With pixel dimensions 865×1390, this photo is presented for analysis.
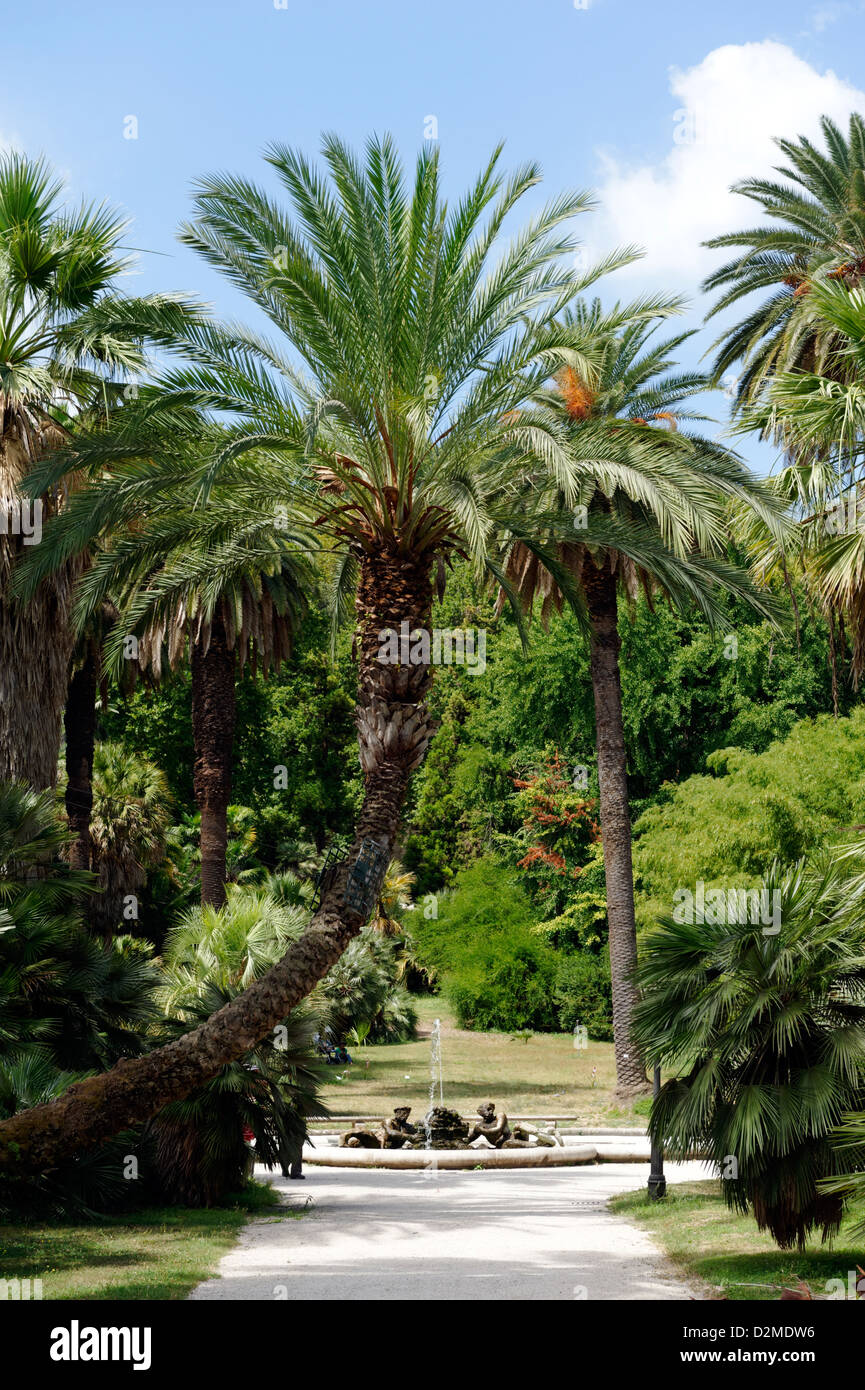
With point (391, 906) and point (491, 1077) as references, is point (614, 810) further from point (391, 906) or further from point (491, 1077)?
point (391, 906)

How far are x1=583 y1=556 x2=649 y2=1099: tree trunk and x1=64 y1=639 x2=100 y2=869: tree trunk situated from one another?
9.60 m

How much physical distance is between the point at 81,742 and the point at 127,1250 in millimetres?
15888

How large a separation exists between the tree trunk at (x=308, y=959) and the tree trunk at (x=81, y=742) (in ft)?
46.5

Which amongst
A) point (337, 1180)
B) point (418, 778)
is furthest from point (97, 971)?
point (418, 778)

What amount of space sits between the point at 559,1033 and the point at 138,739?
16164 millimetres

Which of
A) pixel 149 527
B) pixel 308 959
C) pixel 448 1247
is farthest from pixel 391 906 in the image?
pixel 308 959

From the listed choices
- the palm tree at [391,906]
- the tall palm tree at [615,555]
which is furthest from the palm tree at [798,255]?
the palm tree at [391,906]

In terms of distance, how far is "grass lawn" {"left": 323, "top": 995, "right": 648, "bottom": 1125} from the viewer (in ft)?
80.7

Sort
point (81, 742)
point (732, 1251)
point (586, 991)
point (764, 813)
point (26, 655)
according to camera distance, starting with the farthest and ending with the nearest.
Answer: point (586, 991) → point (81, 742) → point (764, 813) → point (26, 655) → point (732, 1251)

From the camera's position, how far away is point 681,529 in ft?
40.1

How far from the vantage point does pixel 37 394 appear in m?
14.2

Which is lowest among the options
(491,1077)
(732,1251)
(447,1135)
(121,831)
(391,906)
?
(491,1077)

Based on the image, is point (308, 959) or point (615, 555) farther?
point (615, 555)

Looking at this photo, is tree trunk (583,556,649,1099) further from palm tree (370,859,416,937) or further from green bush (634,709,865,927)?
palm tree (370,859,416,937)
